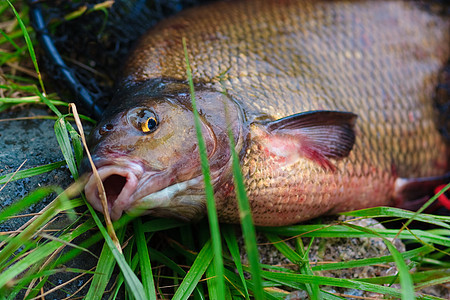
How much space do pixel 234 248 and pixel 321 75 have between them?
42.5 inches

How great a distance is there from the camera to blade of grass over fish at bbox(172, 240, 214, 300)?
1694 mm

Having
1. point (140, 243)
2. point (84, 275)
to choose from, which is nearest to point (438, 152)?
point (140, 243)

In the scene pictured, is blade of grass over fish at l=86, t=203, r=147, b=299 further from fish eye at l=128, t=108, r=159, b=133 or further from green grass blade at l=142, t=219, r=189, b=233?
fish eye at l=128, t=108, r=159, b=133

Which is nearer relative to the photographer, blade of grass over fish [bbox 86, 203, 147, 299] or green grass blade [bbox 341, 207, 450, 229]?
blade of grass over fish [bbox 86, 203, 147, 299]

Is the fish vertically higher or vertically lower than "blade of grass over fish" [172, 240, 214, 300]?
higher

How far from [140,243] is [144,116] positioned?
56 centimetres

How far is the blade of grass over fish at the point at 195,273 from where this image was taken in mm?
1694

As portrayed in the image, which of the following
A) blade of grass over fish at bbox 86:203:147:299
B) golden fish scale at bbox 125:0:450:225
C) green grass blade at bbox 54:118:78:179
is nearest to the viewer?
blade of grass over fish at bbox 86:203:147:299

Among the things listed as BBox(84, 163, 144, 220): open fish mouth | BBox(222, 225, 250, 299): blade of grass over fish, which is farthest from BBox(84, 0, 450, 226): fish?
BBox(222, 225, 250, 299): blade of grass over fish

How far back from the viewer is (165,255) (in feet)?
6.68

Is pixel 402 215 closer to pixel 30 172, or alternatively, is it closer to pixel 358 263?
pixel 358 263

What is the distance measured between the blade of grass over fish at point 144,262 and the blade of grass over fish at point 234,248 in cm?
37

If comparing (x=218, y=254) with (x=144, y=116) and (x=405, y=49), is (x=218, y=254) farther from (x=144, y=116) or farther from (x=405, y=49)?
(x=405, y=49)

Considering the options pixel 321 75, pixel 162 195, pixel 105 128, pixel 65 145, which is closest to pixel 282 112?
pixel 321 75
